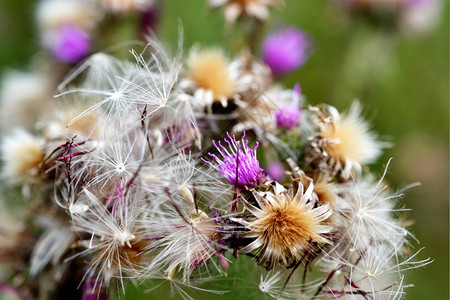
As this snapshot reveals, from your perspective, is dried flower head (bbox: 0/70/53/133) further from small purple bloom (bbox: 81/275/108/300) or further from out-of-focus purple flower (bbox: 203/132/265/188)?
out-of-focus purple flower (bbox: 203/132/265/188)

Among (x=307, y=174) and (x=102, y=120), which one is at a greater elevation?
(x=307, y=174)

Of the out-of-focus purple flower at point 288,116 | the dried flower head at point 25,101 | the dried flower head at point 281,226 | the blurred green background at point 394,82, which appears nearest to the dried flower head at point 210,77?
the out-of-focus purple flower at point 288,116

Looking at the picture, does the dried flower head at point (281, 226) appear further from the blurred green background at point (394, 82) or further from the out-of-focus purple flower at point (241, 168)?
the blurred green background at point (394, 82)

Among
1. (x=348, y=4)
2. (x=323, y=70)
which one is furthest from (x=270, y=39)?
(x=323, y=70)

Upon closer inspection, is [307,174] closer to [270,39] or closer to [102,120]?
[102,120]

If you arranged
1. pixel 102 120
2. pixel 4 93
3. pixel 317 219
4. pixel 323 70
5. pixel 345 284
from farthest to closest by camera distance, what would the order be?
pixel 323 70, pixel 4 93, pixel 102 120, pixel 345 284, pixel 317 219

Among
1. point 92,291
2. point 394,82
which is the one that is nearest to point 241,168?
point 92,291
